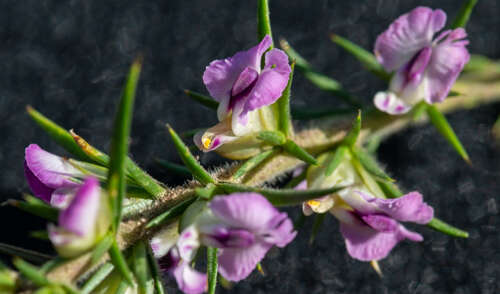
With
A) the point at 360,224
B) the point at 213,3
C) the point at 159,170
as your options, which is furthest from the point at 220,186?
the point at 213,3

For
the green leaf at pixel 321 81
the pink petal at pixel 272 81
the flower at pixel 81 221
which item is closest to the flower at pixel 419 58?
the green leaf at pixel 321 81

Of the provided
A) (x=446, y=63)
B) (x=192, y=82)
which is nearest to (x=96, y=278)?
(x=446, y=63)

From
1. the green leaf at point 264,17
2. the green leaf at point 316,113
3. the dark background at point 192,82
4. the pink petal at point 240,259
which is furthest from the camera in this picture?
the dark background at point 192,82

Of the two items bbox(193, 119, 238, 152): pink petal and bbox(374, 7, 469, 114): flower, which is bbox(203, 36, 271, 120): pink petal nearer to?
bbox(193, 119, 238, 152): pink petal

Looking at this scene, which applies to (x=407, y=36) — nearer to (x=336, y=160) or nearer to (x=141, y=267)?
(x=336, y=160)

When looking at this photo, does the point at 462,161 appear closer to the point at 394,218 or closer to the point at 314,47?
the point at 314,47

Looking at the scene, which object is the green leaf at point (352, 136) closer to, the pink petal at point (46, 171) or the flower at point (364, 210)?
the flower at point (364, 210)
